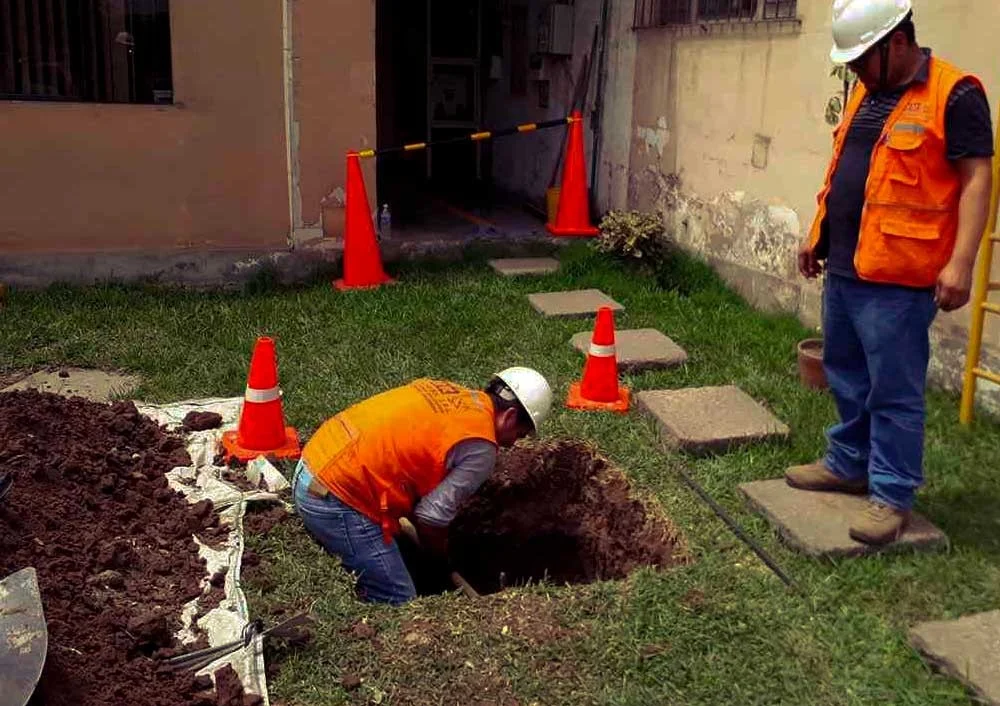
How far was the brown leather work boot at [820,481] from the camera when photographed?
13.8 ft

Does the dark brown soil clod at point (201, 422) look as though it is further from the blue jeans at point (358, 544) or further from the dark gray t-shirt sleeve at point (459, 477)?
the dark gray t-shirt sleeve at point (459, 477)

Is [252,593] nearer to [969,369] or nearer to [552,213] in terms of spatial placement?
[969,369]

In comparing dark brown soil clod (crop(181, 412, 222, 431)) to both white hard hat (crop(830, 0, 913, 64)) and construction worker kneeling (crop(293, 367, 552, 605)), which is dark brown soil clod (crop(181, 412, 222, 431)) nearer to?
construction worker kneeling (crop(293, 367, 552, 605))

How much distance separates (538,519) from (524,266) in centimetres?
356

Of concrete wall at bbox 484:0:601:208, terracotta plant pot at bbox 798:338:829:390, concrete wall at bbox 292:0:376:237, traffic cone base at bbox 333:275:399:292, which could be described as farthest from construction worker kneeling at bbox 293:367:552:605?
concrete wall at bbox 484:0:601:208

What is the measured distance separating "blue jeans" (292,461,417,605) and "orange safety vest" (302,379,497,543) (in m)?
0.05

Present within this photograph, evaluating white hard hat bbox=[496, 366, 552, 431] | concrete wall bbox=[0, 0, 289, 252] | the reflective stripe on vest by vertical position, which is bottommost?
the reflective stripe on vest

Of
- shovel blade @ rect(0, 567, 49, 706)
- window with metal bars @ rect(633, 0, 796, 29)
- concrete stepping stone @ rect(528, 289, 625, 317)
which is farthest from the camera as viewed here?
concrete stepping stone @ rect(528, 289, 625, 317)

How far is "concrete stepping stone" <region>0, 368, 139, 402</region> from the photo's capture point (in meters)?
5.61

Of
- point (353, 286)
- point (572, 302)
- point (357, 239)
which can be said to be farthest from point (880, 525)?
point (357, 239)

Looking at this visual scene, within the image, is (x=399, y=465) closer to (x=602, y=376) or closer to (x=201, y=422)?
(x=201, y=422)

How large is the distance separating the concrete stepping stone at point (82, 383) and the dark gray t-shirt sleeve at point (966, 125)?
4.33 metres

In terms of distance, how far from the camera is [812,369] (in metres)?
5.48

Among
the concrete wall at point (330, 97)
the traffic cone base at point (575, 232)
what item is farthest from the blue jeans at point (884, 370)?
the traffic cone base at point (575, 232)
